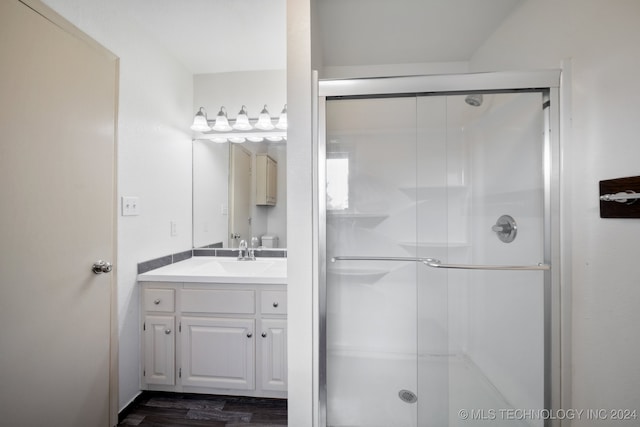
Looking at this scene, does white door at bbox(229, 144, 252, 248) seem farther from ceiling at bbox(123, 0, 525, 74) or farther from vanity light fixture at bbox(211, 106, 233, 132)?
ceiling at bbox(123, 0, 525, 74)

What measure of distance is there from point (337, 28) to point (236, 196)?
4.78ft

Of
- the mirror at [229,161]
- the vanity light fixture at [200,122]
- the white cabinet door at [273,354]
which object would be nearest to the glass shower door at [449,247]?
the white cabinet door at [273,354]

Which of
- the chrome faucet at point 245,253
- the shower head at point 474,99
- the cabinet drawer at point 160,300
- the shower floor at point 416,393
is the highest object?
the shower head at point 474,99

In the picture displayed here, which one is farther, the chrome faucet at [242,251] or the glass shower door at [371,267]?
→ the chrome faucet at [242,251]

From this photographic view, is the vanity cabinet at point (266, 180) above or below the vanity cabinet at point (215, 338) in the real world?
above

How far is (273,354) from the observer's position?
1.50 meters

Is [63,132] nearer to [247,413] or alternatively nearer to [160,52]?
[160,52]

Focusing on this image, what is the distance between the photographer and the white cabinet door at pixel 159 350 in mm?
1554

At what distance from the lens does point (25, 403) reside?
100cm

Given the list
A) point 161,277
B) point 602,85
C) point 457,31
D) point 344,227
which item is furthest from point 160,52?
point 602,85

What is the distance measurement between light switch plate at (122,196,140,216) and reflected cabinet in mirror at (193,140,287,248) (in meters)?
0.56

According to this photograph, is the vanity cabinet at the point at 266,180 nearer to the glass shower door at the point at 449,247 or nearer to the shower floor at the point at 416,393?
the glass shower door at the point at 449,247

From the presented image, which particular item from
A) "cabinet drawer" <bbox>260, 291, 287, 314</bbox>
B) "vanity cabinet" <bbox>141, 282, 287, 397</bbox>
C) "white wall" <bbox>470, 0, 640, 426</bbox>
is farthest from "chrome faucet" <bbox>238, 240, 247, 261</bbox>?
"white wall" <bbox>470, 0, 640, 426</bbox>

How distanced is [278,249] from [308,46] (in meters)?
1.48
